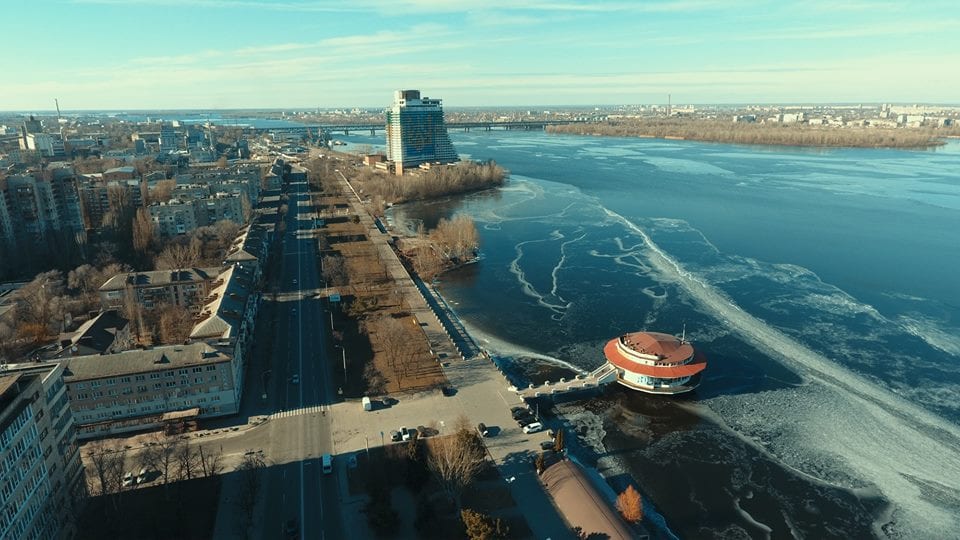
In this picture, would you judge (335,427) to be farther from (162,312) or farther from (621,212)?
(621,212)

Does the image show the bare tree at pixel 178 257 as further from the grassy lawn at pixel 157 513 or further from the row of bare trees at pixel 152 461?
the grassy lawn at pixel 157 513

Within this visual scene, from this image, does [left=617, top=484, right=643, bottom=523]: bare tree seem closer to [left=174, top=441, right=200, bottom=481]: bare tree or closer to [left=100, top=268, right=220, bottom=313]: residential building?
[left=174, top=441, right=200, bottom=481]: bare tree

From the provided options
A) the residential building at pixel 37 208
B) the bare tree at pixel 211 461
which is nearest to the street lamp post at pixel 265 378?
the bare tree at pixel 211 461

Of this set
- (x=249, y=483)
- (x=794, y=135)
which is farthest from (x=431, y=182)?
(x=794, y=135)

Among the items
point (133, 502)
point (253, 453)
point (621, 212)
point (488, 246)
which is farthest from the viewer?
point (621, 212)

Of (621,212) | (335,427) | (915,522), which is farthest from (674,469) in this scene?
(621,212)

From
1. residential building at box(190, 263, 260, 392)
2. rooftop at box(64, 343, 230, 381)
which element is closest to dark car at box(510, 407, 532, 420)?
residential building at box(190, 263, 260, 392)
